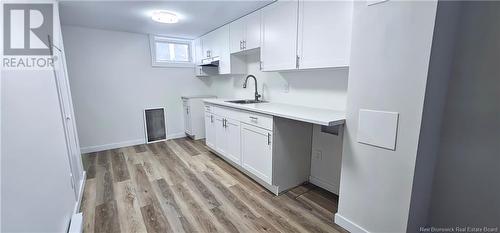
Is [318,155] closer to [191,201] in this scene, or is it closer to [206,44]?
[191,201]

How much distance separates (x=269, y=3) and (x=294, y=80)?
920mm

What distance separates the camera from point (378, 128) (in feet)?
4.67

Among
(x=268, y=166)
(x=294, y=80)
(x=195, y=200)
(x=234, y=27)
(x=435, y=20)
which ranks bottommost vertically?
(x=195, y=200)

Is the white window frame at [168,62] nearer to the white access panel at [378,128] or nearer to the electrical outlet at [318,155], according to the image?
the electrical outlet at [318,155]

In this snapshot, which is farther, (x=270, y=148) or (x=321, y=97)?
(x=321, y=97)

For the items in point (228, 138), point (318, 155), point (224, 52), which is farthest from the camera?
point (224, 52)

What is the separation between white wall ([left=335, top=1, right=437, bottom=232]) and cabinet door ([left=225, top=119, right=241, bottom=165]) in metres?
1.35

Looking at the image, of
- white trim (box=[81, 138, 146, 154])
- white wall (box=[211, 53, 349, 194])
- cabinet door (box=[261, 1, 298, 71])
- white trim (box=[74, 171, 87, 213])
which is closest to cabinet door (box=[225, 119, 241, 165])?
white wall (box=[211, 53, 349, 194])

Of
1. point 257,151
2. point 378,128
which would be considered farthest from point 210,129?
point 378,128

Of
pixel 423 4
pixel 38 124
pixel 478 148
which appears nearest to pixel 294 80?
pixel 423 4

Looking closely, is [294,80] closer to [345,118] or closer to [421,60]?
[345,118]

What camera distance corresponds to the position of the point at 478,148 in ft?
4.43

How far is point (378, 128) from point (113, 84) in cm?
404

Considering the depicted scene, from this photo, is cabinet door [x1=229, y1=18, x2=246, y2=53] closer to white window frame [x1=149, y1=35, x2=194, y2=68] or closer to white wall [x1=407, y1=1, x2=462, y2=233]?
white window frame [x1=149, y1=35, x2=194, y2=68]
